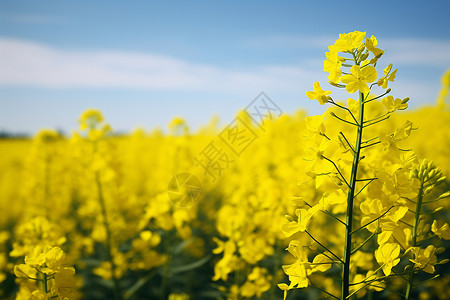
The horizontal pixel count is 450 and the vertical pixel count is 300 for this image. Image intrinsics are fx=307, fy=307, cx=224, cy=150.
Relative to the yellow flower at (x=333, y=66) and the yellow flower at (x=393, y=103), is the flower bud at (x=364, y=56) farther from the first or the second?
the yellow flower at (x=393, y=103)

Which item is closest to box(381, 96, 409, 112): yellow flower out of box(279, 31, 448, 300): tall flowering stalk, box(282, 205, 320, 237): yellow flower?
box(279, 31, 448, 300): tall flowering stalk

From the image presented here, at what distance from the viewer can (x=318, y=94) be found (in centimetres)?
141

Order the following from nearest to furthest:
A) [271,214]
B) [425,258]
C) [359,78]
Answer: [359,78] < [425,258] < [271,214]

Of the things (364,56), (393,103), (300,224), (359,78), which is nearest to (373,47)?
(364,56)

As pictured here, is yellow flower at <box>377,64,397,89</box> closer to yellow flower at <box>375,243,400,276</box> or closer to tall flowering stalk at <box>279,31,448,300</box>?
tall flowering stalk at <box>279,31,448,300</box>

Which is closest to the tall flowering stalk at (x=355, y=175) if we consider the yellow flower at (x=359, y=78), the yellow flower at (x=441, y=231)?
the yellow flower at (x=359, y=78)

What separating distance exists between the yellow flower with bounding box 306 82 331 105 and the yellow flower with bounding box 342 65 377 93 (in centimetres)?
10

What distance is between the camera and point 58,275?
66.5 inches

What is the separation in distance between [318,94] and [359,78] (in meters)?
0.19

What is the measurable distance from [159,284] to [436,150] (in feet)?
18.1

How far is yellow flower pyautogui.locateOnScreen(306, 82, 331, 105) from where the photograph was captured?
1.40m

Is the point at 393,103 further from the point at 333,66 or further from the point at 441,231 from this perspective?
the point at 441,231

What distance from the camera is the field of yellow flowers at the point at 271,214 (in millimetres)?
1438

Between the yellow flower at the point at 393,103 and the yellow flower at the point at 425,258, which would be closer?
the yellow flower at the point at 393,103
